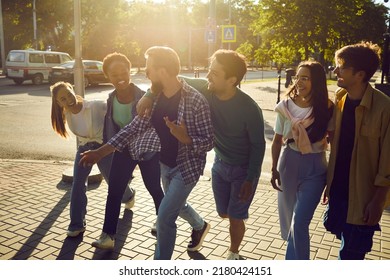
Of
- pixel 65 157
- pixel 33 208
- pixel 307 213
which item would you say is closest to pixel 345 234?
pixel 307 213

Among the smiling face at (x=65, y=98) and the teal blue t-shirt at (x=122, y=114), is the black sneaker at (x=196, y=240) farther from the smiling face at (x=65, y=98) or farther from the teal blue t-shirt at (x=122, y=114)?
the smiling face at (x=65, y=98)

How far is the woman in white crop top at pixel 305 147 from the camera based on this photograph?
118 inches

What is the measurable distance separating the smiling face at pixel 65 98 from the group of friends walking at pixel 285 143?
0.82m

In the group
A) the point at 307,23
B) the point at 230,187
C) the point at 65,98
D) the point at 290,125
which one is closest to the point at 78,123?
the point at 65,98

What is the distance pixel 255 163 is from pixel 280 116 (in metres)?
0.43

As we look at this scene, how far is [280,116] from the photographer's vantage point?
3.23 meters

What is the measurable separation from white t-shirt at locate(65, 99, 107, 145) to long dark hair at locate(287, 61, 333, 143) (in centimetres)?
206

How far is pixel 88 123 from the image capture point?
3969mm

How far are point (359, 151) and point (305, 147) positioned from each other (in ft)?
1.50

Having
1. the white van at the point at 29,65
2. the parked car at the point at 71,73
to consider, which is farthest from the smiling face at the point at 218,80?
the white van at the point at 29,65

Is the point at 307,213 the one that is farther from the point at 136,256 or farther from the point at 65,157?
the point at 65,157

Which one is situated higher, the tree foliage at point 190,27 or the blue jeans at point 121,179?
the tree foliage at point 190,27

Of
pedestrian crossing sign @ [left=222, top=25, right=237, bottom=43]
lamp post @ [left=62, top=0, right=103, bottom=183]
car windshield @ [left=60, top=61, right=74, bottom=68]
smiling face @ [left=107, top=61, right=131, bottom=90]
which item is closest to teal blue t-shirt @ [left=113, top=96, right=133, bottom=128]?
smiling face @ [left=107, top=61, right=131, bottom=90]

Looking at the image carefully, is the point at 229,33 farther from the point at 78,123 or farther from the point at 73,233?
the point at 73,233
